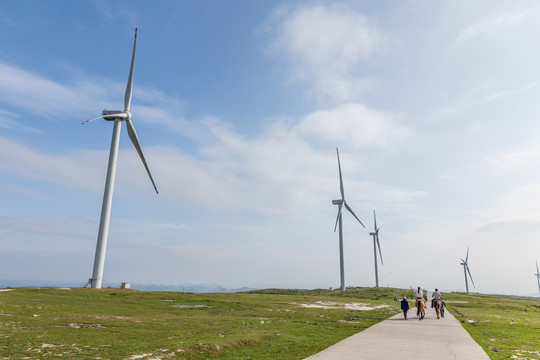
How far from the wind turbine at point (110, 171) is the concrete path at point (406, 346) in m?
56.9

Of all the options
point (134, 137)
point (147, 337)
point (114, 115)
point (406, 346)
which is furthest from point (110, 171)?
point (406, 346)

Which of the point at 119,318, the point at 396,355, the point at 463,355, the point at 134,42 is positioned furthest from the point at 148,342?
the point at 134,42

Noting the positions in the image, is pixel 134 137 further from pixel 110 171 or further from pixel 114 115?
pixel 110 171

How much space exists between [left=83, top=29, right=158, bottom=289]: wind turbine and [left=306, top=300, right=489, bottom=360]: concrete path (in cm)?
5695

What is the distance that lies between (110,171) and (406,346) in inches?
2623

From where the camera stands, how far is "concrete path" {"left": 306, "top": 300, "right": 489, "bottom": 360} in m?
15.9

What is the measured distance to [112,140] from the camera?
238 feet

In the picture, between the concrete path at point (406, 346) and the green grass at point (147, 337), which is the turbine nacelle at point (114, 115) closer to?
the green grass at point (147, 337)

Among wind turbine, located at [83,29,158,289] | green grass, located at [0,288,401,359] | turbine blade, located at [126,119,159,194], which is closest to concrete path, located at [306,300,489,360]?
green grass, located at [0,288,401,359]

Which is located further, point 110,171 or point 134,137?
point 134,137

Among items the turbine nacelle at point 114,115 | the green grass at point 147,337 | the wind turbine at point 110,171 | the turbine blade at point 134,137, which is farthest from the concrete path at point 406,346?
the turbine nacelle at point 114,115

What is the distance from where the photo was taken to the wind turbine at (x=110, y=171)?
65.2m

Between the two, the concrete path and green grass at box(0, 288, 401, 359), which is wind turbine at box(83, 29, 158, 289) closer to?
green grass at box(0, 288, 401, 359)

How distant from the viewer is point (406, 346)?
60.3 feet
